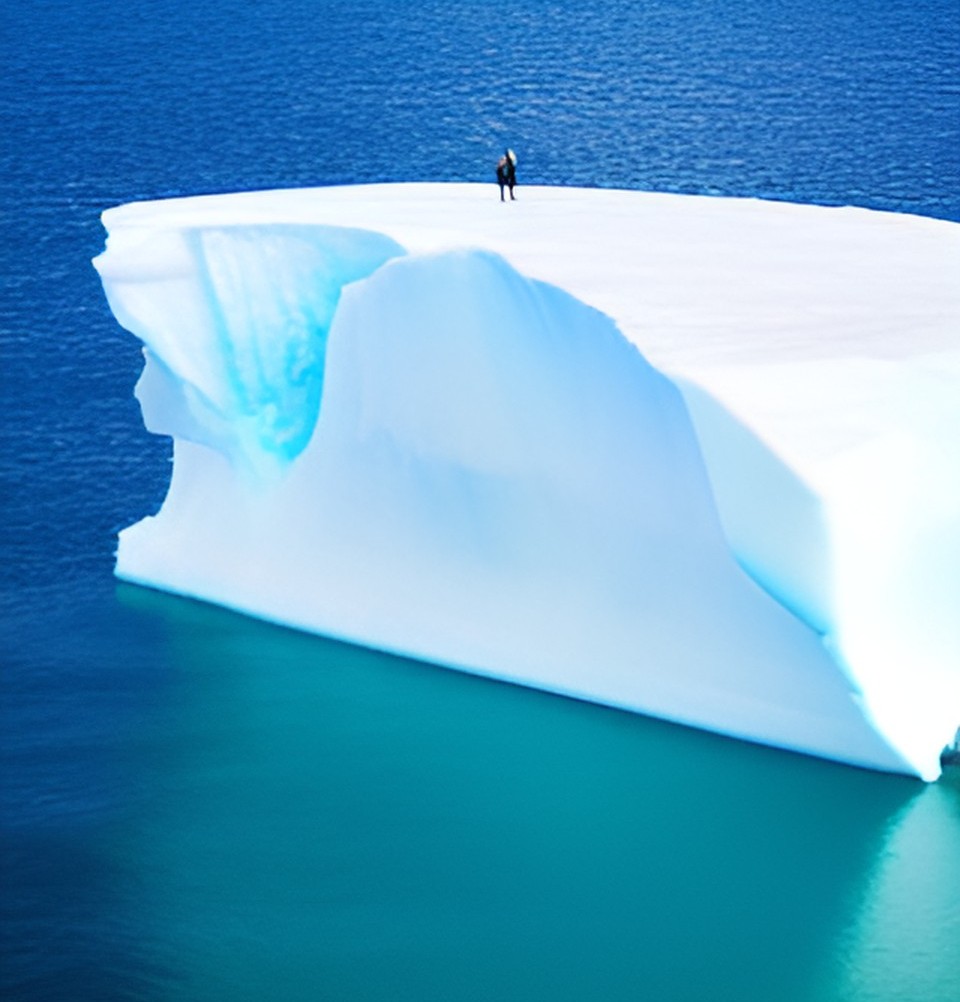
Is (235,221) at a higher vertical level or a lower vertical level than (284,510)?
higher

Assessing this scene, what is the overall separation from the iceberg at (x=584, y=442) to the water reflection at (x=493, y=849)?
1.67 ft

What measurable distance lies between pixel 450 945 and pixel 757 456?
13.0ft

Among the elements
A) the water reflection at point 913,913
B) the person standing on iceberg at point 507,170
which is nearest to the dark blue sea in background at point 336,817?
the water reflection at point 913,913

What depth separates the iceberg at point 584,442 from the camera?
15.8 meters

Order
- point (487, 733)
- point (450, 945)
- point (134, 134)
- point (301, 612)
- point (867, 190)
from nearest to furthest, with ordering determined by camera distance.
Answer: point (450, 945) < point (487, 733) < point (301, 612) < point (867, 190) < point (134, 134)

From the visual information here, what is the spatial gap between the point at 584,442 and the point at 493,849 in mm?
3284

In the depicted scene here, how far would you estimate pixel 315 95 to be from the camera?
115 feet

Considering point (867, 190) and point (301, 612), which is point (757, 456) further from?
point (867, 190)

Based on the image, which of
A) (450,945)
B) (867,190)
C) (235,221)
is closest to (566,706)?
(450,945)

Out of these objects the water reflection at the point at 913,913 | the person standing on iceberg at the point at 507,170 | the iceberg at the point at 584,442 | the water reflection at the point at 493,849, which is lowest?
the water reflection at the point at 913,913

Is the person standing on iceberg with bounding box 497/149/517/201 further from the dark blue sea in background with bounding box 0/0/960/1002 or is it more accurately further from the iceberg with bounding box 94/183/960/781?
the dark blue sea in background with bounding box 0/0/960/1002

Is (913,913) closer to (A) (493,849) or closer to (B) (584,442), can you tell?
(A) (493,849)

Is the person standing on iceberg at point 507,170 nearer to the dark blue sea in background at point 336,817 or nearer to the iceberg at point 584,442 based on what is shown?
the iceberg at point 584,442

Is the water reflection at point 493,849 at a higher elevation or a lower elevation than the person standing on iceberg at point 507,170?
lower
